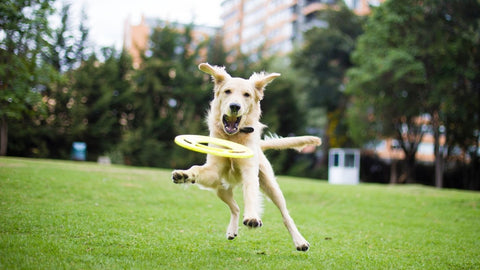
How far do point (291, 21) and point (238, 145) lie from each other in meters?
70.5

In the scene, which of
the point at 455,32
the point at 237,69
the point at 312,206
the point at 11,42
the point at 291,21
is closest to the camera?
the point at 11,42

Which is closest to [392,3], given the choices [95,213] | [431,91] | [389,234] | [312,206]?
[431,91]

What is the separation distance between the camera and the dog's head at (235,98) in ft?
18.4

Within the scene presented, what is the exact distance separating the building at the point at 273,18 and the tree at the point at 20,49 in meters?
32.8

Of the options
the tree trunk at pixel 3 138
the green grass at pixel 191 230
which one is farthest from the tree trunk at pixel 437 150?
the tree trunk at pixel 3 138

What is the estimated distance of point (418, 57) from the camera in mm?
27641

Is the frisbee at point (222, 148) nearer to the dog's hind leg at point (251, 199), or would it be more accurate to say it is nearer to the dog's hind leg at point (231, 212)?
the dog's hind leg at point (251, 199)

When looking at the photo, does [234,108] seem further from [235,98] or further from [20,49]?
[20,49]

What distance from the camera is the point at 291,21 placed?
72.4 meters

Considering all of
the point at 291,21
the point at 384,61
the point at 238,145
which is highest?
the point at 291,21

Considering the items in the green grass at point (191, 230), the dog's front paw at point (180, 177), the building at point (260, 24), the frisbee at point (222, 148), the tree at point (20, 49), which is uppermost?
the building at point (260, 24)

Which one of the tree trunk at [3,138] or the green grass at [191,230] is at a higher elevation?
the tree trunk at [3,138]

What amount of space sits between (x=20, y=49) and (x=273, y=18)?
7176cm

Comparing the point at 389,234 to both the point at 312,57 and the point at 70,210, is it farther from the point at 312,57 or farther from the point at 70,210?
the point at 312,57
